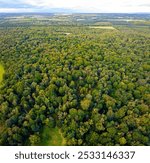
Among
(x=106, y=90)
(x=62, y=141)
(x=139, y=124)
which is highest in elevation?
(x=106, y=90)

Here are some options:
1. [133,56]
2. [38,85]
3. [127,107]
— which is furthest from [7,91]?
[133,56]

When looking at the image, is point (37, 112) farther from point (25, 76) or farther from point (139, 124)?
point (139, 124)

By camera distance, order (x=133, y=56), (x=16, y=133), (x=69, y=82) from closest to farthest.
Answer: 1. (x=16, y=133)
2. (x=69, y=82)
3. (x=133, y=56)

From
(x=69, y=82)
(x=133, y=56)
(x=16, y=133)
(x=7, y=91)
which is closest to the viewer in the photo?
(x=16, y=133)

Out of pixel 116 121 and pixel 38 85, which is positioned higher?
pixel 38 85

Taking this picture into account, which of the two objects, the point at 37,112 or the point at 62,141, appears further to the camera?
the point at 37,112

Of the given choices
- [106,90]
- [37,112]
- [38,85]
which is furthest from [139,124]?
[38,85]
